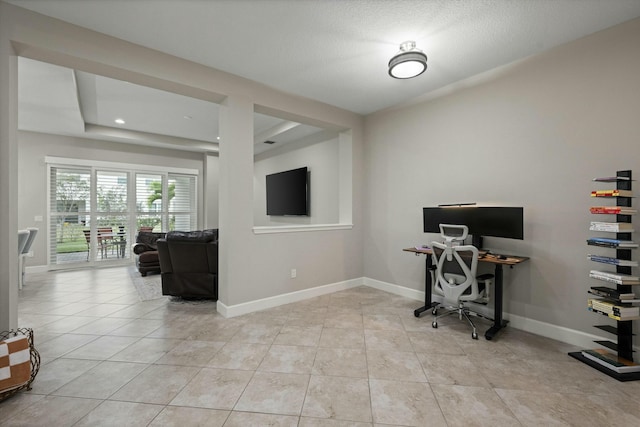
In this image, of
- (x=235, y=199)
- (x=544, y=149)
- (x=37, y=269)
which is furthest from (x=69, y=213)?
(x=544, y=149)

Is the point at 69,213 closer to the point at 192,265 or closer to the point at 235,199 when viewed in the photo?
the point at 192,265

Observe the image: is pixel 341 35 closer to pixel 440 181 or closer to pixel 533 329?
pixel 440 181

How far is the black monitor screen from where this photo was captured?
272 cm

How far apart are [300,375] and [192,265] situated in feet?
7.62

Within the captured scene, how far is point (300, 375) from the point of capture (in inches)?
80.7

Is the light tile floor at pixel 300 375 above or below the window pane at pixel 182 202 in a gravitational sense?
below

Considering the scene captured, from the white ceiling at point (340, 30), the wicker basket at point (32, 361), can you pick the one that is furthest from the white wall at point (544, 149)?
the wicker basket at point (32, 361)

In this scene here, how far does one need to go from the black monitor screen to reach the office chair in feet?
0.78

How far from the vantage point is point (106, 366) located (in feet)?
7.11

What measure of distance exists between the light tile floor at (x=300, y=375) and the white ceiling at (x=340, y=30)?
8.95 ft

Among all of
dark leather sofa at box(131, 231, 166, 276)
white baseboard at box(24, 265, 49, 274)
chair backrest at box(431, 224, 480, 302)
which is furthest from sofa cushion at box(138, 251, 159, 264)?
chair backrest at box(431, 224, 480, 302)

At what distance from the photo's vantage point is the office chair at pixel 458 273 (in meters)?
2.62

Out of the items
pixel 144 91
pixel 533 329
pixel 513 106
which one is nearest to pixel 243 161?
pixel 144 91

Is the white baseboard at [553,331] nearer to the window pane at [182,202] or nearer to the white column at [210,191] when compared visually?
the white column at [210,191]
